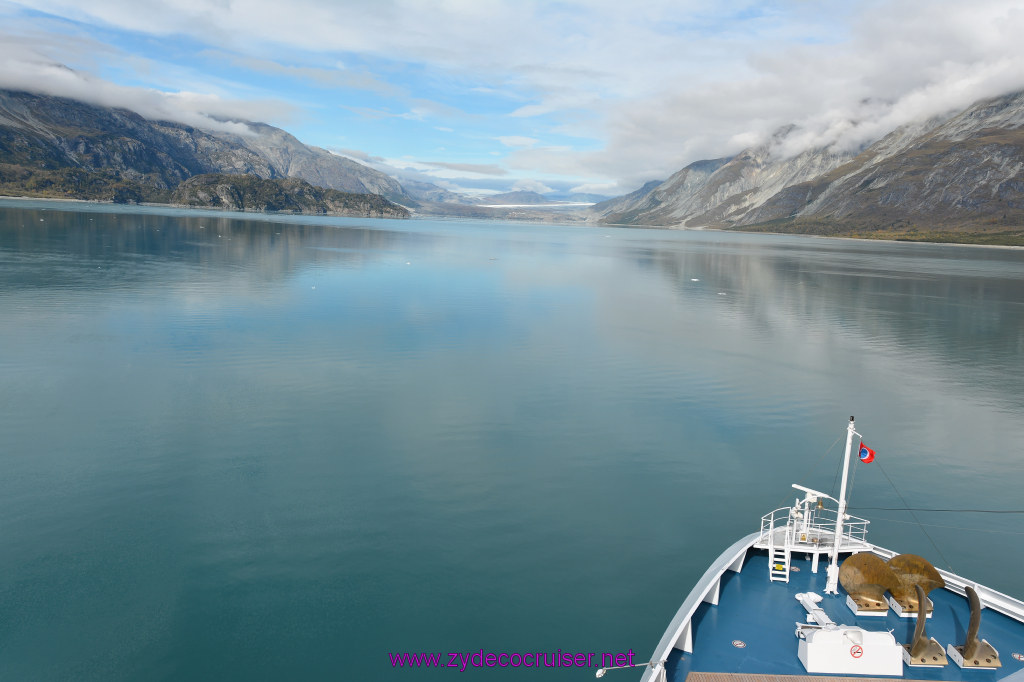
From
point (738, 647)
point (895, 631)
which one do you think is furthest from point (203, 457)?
point (895, 631)

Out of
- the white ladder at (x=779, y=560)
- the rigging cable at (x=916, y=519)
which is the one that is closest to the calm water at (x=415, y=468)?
the rigging cable at (x=916, y=519)

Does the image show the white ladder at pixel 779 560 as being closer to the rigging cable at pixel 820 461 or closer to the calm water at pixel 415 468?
the calm water at pixel 415 468

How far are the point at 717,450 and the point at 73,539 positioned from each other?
3615cm

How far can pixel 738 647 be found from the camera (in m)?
20.6

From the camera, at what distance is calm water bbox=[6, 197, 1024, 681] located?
23.0 meters

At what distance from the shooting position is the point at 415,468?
36.4m

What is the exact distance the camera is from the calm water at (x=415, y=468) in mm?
23016

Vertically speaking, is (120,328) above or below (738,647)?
above

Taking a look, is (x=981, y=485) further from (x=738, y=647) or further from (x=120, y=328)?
(x=120, y=328)

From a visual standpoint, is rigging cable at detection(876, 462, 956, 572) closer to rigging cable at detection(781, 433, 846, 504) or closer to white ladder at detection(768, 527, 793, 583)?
rigging cable at detection(781, 433, 846, 504)

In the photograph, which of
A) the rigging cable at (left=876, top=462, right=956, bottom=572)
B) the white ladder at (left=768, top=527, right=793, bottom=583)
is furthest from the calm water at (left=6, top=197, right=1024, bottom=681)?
the white ladder at (left=768, top=527, right=793, bottom=583)

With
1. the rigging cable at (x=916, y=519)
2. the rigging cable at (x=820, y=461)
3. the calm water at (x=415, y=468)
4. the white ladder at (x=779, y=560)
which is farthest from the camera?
the rigging cable at (x=820, y=461)

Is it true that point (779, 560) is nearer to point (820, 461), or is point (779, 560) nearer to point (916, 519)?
point (916, 519)

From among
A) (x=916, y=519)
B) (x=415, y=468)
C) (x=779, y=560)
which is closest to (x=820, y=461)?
(x=916, y=519)
